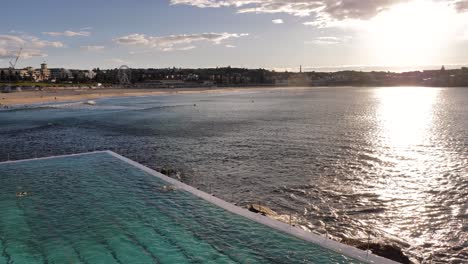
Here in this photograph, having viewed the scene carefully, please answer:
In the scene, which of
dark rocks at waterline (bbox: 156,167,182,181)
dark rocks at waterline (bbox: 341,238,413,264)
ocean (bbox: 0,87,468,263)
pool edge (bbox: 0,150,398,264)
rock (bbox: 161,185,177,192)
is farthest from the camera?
dark rocks at waterline (bbox: 156,167,182,181)

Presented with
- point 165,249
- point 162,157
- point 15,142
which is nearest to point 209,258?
point 165,249

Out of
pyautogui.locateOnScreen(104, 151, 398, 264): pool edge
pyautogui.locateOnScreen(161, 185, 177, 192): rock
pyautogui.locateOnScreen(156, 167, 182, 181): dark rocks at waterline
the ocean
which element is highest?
pyautogui.locateOnScreen(161, 185, 177, 192): rock

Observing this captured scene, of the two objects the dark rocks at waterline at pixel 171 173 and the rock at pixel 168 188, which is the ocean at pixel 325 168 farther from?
the rock at pixel 168 188

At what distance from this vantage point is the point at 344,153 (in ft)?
93.8

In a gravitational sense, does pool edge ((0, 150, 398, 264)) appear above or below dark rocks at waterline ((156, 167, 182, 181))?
above

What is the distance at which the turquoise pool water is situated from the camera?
30.3 ft

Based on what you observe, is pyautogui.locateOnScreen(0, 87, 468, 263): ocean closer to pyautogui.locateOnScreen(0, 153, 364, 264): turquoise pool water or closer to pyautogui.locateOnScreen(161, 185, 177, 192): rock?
pyautogui.locateOnScreen(161, 185, 177, 192): rock

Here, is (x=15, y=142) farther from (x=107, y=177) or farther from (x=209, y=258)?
(x=209, y=258)

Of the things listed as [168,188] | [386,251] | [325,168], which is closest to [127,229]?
[168,188]

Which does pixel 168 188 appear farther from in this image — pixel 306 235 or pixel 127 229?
pixel 306 235

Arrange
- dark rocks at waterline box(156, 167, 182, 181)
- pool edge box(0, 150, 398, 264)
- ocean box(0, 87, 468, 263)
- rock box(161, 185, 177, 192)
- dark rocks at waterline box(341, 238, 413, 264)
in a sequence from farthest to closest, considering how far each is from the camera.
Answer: dark rocks at waterline box(156, 167, 182, 181) < rock box(161, 185, 177, 192) < ocean box(0, 87, 468, 263) < dark rocks at waterline box(341, 238, 413, 264) < pool edge box(0, 150, 398, 264)

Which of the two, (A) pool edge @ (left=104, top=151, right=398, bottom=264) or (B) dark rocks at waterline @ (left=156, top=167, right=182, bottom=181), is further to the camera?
(B) dark rocks at waterline @ (left=156, top=167, right=182, bottom=181)

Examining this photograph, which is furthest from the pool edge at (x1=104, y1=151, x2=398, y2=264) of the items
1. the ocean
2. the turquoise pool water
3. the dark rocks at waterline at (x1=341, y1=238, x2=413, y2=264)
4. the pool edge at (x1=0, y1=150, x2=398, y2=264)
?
the ocean

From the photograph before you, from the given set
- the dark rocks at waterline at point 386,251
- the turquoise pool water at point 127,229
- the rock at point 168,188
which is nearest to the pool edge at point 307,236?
the turquoise pool water at point 127,229
